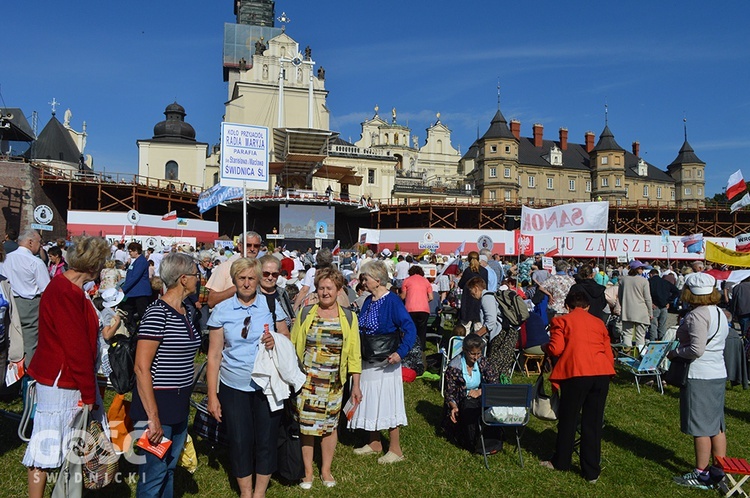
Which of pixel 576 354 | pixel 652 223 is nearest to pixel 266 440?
pixel 576 354

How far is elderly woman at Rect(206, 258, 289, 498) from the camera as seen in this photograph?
4086mm

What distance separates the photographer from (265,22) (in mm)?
69938

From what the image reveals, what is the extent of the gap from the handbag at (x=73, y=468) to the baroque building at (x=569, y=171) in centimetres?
5990

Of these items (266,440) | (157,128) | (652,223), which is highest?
(157,128)

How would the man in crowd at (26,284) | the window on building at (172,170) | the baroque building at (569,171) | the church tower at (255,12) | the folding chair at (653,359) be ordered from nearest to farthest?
the man in crowd at (26,284) → the folding chair at (653,359) → the window on building at (172,170) → the baroque building at (569,171) → the church tower at (255,12)

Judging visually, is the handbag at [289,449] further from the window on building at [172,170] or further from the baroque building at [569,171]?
the baroque building at [569,171]

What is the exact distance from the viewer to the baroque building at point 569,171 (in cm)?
6253

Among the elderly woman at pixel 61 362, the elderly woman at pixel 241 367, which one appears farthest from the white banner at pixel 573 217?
the elderly woman at pixel 61 362

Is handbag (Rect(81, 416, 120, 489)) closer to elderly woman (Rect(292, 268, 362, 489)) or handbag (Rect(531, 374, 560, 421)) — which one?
elderly woman (Rect(292, 268, 362, 489))

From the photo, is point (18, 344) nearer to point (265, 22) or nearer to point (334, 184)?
point (334, 184)

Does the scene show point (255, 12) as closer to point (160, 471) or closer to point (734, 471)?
point (160, 471)

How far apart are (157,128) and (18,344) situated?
5511cm

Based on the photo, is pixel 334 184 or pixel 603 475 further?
pixel 334 184

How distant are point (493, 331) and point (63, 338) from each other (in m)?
5.91
